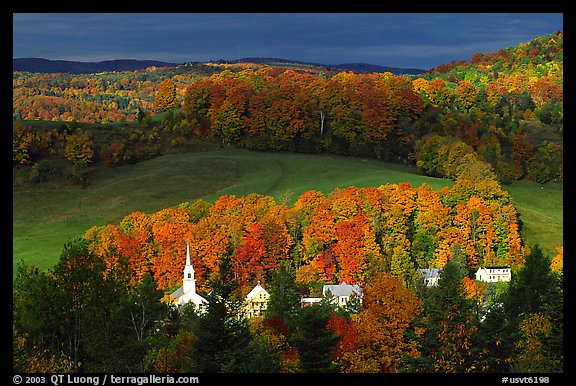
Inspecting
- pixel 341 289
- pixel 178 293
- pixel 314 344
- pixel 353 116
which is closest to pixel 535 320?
pixel 314 344

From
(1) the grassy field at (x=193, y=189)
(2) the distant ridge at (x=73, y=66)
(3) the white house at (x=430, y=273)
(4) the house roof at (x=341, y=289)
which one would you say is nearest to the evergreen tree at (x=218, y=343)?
(4) the house roof at (x=341, y=289)

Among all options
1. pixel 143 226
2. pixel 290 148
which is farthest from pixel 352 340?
pixel 290 148

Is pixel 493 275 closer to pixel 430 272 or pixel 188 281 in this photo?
pixel 430 272

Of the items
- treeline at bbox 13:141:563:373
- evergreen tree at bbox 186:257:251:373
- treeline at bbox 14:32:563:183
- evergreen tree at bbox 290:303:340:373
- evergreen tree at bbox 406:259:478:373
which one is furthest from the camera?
treeline at bbox 14:32:563:183

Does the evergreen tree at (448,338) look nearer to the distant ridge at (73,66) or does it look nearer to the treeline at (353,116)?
the treeline at (353,116)

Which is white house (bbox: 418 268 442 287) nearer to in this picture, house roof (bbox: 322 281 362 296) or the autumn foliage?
the autumn foliage

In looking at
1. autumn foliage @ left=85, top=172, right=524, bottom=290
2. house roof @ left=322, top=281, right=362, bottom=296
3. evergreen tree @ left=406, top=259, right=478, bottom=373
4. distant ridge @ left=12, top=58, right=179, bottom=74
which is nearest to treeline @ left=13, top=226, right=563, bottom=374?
evergreen tree @ left=406, top=259, right=478, bottom=373
